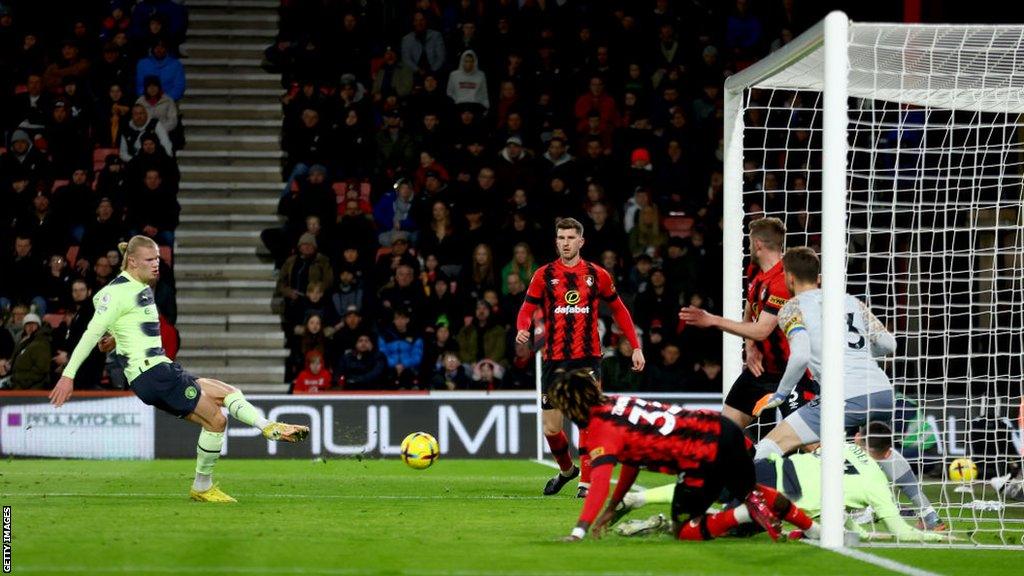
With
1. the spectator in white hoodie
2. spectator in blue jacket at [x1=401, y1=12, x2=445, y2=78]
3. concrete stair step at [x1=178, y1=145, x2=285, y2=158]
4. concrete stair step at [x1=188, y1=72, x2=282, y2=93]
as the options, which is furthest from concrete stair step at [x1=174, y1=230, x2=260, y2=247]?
the spectator in white hoodie

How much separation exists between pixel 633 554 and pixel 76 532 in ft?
10.0

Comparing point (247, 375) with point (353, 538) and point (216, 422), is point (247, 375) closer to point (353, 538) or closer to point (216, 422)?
point (216, 422)

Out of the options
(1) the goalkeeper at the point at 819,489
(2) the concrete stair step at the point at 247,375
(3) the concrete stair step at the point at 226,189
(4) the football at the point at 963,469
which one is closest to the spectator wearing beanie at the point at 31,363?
(2) the concrete stair step at the point at 247,375

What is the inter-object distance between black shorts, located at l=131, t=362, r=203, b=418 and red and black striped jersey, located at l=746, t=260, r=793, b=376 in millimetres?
3806

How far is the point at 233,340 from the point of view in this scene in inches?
742

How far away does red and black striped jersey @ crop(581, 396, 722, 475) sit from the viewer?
721 centimetres

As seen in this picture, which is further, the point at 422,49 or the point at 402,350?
the point at 422,49

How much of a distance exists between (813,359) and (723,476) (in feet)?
4.38

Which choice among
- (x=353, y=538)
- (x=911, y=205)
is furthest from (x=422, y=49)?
(x=353, y=538)

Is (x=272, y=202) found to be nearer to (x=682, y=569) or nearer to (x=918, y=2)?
(x=918, y=2)

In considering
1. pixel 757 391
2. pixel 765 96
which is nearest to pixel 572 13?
pixel 765 96

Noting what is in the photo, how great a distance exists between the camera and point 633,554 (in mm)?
6945

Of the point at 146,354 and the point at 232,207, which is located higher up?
the point at 232,207

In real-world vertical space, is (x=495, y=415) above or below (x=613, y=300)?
below
